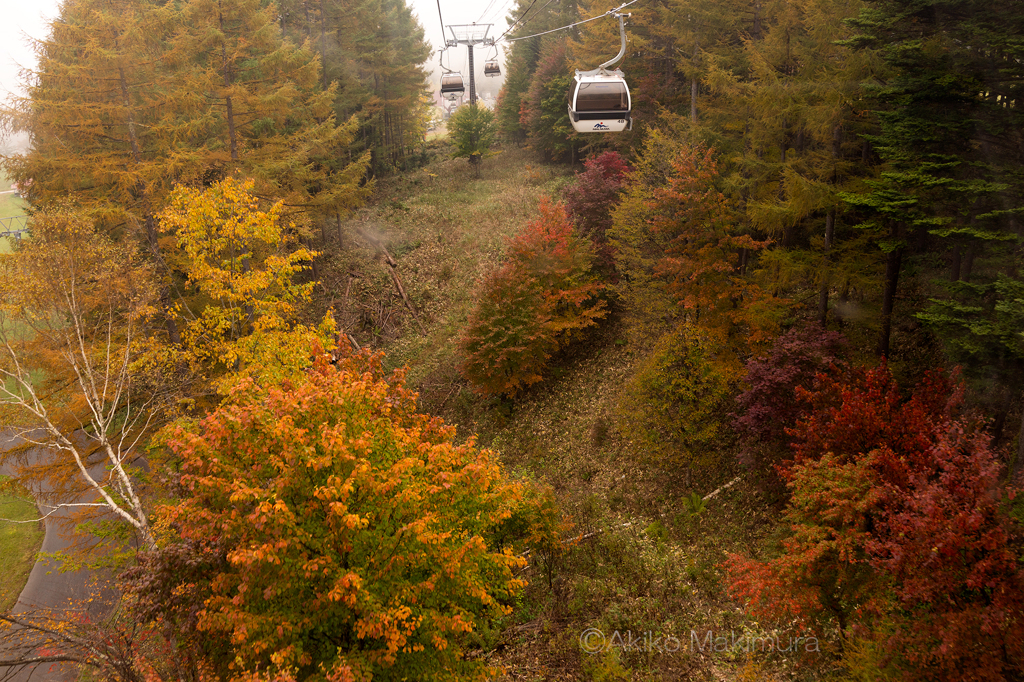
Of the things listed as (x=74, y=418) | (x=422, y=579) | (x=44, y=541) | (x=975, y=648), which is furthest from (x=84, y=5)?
(x=975, y=648)

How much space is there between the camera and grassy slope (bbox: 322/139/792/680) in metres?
12.3

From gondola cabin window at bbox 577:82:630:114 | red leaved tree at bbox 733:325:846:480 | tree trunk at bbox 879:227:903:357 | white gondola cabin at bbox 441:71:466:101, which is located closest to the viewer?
red leaved tree at bbox 733:325:846:480

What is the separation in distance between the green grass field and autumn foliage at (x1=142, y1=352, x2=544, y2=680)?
587 inches

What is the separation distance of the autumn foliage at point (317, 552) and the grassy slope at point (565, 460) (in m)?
3.87

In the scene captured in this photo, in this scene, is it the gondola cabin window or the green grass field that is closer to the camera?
the gondola cabin window

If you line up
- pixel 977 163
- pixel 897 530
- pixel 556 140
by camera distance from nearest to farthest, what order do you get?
pixel 897 530
pixel 977 163
pixel 556 140

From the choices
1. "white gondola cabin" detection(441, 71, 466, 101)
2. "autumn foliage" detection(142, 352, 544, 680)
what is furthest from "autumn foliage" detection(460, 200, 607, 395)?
"white gondola cabin" detection(441, 71, 466, 101)

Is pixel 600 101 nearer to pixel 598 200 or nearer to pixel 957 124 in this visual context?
pixel 957 124

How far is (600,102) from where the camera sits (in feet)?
53.2

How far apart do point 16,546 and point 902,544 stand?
27830 millimetres

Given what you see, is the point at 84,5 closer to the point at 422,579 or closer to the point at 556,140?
the point at 422,579

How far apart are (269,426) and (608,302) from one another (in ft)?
63.7

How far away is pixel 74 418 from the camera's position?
15664 mm

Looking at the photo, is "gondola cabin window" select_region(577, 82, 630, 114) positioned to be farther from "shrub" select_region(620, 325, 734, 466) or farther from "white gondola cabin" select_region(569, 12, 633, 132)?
"shrub" select_region(620, 325, 734, 466)
